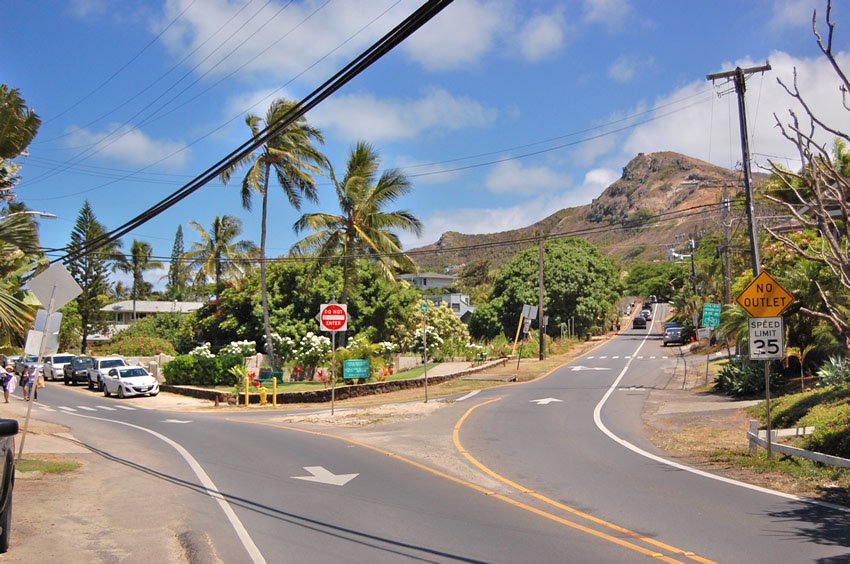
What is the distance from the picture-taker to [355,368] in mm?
31234

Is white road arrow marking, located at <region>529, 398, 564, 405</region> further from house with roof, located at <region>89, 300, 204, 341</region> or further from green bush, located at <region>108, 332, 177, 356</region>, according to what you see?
house with roof, located at <region>89, 300, 204, 341</region>

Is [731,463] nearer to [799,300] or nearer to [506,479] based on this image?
[506,479]

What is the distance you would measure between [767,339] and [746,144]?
41.3 feet

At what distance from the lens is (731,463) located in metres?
12.4

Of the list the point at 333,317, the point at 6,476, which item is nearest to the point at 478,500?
the point at 6,476

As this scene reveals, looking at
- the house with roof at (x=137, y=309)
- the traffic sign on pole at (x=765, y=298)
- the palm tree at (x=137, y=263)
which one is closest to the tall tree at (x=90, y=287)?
the palm tree at (x=137, y=263)

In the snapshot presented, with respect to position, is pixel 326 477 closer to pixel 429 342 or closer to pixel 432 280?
pixel 429 342

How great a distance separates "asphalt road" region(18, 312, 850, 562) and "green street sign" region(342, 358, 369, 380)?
11542 mm

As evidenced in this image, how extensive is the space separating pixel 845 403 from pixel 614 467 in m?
5.52

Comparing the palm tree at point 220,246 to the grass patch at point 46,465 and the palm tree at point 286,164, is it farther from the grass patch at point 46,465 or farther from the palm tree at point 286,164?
the grass patch at point 46,465

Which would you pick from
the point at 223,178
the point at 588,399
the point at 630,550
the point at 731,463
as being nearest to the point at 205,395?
the point at 223,178

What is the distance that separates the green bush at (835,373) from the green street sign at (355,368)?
17974 mm

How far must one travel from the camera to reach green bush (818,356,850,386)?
1684 cm

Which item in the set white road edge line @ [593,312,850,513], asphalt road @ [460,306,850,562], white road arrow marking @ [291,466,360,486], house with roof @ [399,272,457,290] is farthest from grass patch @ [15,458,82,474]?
house with roof @ [399,272,457,290]
